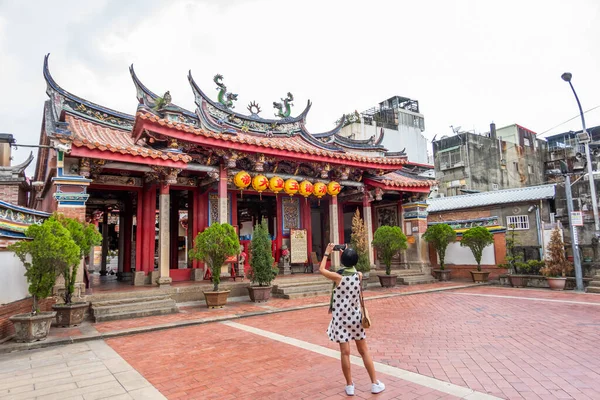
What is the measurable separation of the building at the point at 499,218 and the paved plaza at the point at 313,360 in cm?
691

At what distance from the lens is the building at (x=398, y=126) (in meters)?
31.7

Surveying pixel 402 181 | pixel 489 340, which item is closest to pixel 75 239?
pixel 489 340

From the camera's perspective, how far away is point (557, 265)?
1259 centimetres

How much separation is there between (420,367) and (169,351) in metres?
3.60

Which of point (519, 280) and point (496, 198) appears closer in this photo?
point (519, 280)

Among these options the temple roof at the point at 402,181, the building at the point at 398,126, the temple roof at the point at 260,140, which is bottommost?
the temple roof at the point at 402,181

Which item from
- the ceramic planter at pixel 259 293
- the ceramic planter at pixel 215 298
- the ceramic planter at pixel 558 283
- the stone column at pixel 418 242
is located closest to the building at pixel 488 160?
the stone column at pixel 418 242

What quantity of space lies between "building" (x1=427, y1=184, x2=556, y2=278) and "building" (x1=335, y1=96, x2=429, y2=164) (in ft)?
32.3

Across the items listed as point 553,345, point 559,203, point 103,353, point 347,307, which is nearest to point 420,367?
point 347,307

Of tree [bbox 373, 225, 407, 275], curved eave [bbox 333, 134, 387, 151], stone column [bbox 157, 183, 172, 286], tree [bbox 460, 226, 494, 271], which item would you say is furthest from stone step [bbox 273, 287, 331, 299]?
curved eave [bbox 333, 134, 387, 151]

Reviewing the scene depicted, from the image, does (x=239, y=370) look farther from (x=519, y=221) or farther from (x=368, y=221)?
(x=519, y=221)

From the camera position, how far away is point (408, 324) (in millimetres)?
7301

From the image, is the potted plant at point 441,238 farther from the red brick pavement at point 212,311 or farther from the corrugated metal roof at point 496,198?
the corrugated metal roof at point 496,198

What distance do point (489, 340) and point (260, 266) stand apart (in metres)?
5.84
